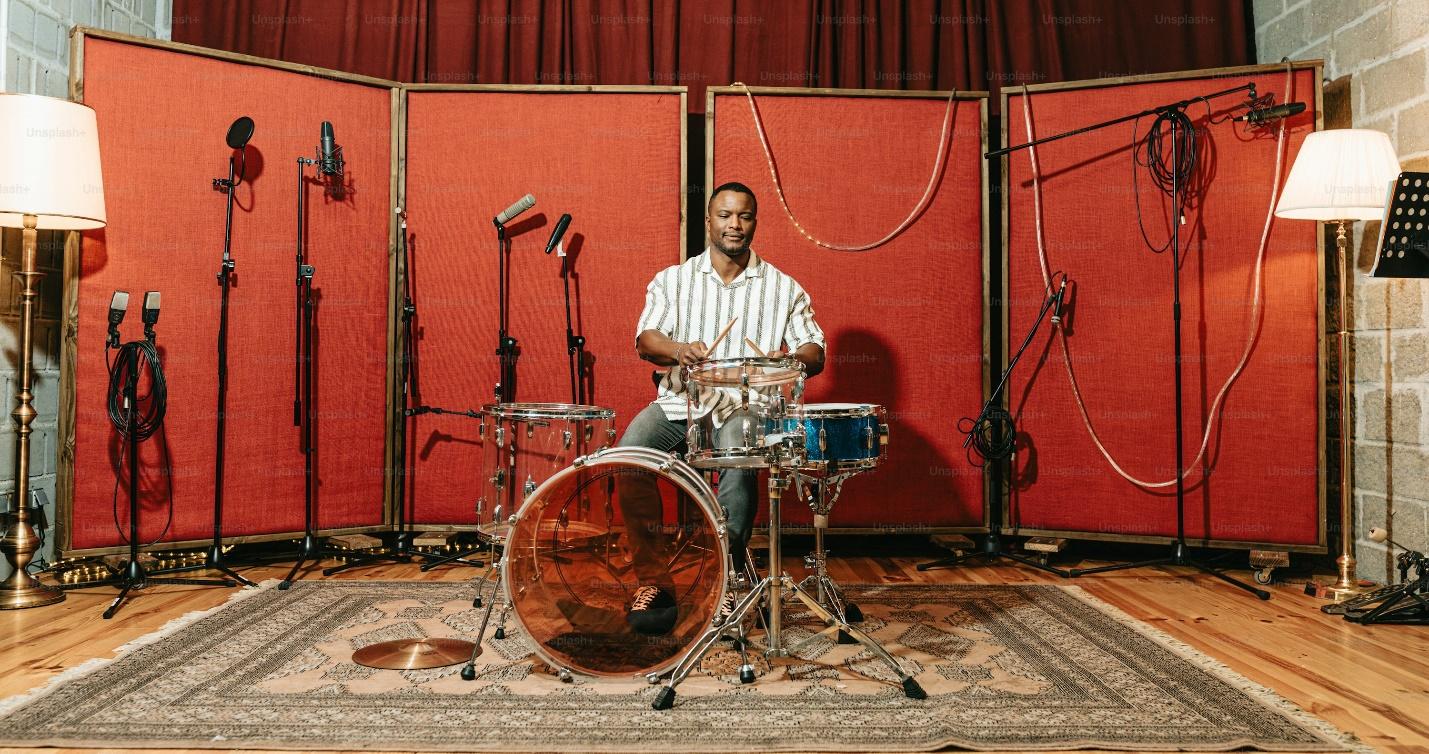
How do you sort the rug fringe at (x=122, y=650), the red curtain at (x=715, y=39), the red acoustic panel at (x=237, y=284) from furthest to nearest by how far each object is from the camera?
the red curtain at (x=715, y=39)
the red acoustic panel at (x=237, y=284)
the rug fringe at (x=122, y=650)

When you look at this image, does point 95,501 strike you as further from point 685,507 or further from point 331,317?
point 685,507

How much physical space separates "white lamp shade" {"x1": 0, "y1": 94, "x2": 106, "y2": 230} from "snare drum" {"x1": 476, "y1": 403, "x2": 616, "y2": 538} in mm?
1558

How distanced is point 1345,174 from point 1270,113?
573mm

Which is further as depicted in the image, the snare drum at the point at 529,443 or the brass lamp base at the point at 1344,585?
the brass lamp base at the point at 1344,585

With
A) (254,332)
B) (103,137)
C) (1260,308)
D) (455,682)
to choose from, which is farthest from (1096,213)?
(103,137)

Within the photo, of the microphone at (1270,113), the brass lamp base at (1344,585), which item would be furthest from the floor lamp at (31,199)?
the brass lamp base at (1344,585)

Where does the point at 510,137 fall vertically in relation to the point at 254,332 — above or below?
above

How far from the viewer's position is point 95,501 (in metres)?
3.72

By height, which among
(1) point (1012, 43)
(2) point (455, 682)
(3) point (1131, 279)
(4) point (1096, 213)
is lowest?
(2) point (455, 682)

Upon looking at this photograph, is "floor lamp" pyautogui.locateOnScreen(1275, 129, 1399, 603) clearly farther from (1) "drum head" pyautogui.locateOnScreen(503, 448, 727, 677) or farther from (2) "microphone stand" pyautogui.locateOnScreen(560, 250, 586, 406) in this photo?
(2) "microphone stand" pyautogui.locateOnScreen(560, 250, 586, 406)

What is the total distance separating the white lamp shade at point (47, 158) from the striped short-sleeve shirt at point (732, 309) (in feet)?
6.23

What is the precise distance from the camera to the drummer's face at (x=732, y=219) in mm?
3529

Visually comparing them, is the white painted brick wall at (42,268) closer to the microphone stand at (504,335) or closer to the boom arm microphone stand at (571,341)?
the microphone stand at (504,335)

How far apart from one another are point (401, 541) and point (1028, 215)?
308 cm
